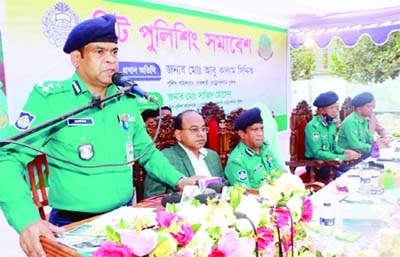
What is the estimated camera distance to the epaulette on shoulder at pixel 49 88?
5.63 ft

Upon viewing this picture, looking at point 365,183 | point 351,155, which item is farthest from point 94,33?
A: point 351,155

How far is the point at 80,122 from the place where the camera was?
172cm

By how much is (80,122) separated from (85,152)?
0.40ft

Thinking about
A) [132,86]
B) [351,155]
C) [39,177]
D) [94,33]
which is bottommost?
[351,155]

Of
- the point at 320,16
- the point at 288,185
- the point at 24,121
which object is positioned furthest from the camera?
the point at 320,16

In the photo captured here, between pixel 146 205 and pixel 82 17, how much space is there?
173 cm

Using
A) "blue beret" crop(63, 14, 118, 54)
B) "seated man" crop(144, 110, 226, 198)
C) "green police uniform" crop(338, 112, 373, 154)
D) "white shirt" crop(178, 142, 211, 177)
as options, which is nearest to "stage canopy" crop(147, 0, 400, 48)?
"green police uniform" crop(338, 112, 373, 154)

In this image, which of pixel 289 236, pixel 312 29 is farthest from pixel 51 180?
pixel 312 29

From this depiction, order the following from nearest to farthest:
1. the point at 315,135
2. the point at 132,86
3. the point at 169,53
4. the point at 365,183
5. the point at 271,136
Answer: the point at 132,86
the point at 365,183
the point at 169,53
the point at 271,136
the point at 315,135

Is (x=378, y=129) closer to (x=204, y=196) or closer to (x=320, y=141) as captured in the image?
(x=320, y=141)

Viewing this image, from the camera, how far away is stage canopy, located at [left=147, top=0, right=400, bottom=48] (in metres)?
3.98

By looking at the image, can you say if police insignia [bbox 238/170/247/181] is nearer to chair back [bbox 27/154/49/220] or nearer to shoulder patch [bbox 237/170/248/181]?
shoulder patch [bbox 237/170/248/181]

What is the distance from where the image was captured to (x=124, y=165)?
1756 millimetres

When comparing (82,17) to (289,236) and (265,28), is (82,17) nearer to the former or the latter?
(289,236)
